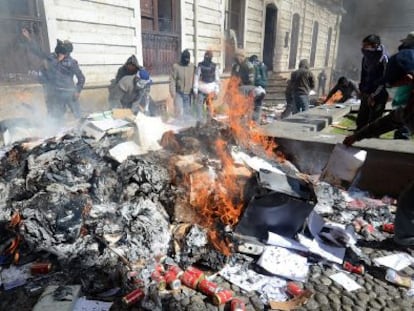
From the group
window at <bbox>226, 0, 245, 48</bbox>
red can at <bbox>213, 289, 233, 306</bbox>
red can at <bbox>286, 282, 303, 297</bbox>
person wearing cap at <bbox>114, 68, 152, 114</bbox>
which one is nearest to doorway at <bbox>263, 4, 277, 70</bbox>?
window at <bbox>226, 0, 245, 48</bbox>

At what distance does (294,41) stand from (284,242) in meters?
20.2

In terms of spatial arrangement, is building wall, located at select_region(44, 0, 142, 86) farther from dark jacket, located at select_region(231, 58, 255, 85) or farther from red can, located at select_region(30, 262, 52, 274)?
red can, located at select_region(30, 262, 52, 274)

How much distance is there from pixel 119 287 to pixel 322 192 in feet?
10.5

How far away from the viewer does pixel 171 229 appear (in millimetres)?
3430

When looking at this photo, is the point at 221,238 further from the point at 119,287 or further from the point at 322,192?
Answer: the point at 322,192

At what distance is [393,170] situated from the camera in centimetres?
451

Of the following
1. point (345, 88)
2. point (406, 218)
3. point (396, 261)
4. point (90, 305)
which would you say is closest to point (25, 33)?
point (90, 305)

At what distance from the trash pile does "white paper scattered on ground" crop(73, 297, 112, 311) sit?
1 cm

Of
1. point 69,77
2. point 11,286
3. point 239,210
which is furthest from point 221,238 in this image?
point 69,77

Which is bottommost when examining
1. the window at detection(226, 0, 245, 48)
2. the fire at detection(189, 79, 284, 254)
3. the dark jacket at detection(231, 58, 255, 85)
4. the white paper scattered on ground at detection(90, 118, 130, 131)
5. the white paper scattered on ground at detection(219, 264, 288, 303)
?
the white paper scattered on ground at detection(219, 264, 288, 303)

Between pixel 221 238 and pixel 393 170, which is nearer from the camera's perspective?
pixel 221 238

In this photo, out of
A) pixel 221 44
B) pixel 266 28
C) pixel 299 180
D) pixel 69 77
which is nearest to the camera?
pixel 299 180

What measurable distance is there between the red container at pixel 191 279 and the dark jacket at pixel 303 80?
7167mm

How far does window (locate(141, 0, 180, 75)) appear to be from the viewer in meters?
9.70
